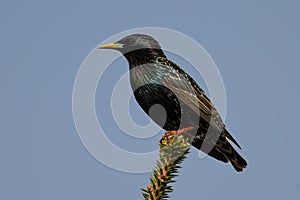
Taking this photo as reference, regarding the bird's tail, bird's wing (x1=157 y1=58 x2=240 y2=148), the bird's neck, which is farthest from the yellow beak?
the bird's tail

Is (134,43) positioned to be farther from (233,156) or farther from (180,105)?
(233,156)

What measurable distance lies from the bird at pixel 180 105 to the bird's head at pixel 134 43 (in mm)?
34

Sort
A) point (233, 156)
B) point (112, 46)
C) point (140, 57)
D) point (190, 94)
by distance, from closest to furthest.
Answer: point (233, 156)
point (190, 94)
point (112, 46)
point (140, 57)

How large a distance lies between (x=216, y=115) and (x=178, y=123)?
0.72 m

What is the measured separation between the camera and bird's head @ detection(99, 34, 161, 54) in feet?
26.5

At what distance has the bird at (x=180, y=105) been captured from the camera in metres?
7.43

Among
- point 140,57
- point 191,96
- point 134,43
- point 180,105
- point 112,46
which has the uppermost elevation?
point 134,43

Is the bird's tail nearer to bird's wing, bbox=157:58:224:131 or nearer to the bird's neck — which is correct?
bird's wing, bbox=157:58:224:131

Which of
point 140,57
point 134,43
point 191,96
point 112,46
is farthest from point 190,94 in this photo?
point 112,46

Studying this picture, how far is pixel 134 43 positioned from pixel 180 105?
4.83ft

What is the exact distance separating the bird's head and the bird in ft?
0.11

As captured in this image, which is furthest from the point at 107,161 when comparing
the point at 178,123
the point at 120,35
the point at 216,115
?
the point at 120,35

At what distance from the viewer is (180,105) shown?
24.6ft

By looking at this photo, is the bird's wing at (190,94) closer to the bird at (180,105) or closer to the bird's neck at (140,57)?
the bird at (180,105)
